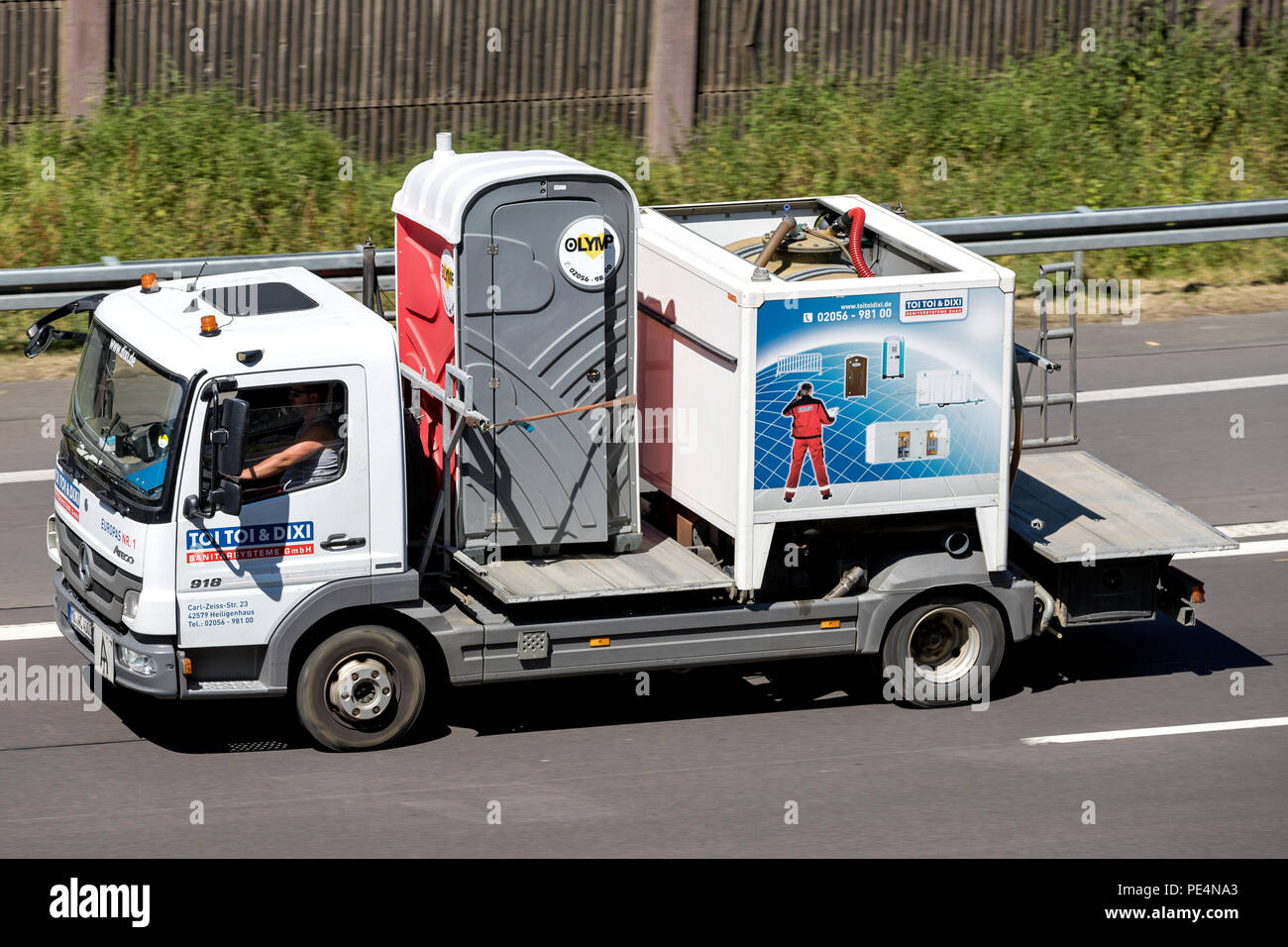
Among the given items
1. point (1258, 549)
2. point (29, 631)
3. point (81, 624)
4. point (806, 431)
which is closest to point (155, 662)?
point (81, 624)

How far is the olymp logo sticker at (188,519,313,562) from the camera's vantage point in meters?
8.55

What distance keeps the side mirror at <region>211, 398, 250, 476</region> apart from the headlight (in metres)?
1.03

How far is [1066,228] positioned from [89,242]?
9.17 m

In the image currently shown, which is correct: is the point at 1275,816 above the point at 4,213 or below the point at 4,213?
below

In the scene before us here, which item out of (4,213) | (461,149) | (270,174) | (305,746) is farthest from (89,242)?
(305,746)

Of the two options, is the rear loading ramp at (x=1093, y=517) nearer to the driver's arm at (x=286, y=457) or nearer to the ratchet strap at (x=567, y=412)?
the ratchet strap at (x=567, y=412)

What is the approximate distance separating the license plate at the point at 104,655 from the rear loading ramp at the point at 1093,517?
4.86 meters

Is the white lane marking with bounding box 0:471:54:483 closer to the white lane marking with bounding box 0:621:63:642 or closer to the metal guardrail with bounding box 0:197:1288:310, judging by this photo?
the metal guardrail with bounding box 0:197:1288:310

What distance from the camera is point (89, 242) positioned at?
54.6 ft

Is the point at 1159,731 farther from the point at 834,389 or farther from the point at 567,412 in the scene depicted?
the point at 567,412

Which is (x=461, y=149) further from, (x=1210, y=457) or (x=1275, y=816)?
(x=1275, y=816)

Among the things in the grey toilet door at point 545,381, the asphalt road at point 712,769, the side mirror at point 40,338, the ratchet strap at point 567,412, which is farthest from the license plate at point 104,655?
the ratchet strap at point 567,412

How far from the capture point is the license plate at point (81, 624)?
8938mm

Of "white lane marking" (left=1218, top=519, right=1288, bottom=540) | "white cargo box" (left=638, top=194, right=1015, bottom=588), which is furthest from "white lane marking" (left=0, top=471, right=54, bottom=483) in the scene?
"white lane marking" (left=1218, top=519, right=1288, bottom=540)
